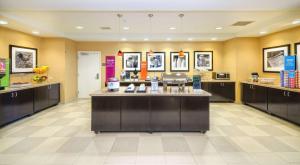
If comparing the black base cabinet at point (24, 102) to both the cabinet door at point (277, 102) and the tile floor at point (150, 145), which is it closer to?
the tile floor at point (150, 145)

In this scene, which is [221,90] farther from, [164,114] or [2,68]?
[2,68]

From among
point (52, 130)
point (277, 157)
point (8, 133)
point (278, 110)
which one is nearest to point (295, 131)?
point (278, 110)

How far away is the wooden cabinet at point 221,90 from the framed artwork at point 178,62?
124cm

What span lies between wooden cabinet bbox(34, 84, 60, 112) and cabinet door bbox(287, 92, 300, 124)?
23.3 feet

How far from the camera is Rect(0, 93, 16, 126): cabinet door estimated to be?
4969 millimetres

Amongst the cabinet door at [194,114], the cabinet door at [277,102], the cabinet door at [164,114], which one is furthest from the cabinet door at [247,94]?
the cabinet door at [164,114]

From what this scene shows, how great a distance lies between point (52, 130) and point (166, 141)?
2693 mm

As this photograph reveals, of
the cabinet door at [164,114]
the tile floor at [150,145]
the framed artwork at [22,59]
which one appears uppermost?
the framed artwork at [22,59]

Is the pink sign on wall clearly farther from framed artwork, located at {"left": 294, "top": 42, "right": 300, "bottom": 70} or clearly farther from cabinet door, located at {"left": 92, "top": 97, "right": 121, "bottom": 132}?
framed artwork, located at {"left": 294, "top": 42, "right": 300, "bottom": 70}

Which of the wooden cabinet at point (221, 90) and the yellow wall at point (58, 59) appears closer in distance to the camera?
the yellow wall at point (58, 59)

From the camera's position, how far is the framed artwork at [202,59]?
366 inches

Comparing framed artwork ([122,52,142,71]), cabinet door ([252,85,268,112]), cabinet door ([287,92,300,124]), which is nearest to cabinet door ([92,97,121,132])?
cabinet door ([287,92,300,124])

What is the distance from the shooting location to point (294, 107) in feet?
16.8

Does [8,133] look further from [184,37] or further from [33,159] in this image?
[184,37]
